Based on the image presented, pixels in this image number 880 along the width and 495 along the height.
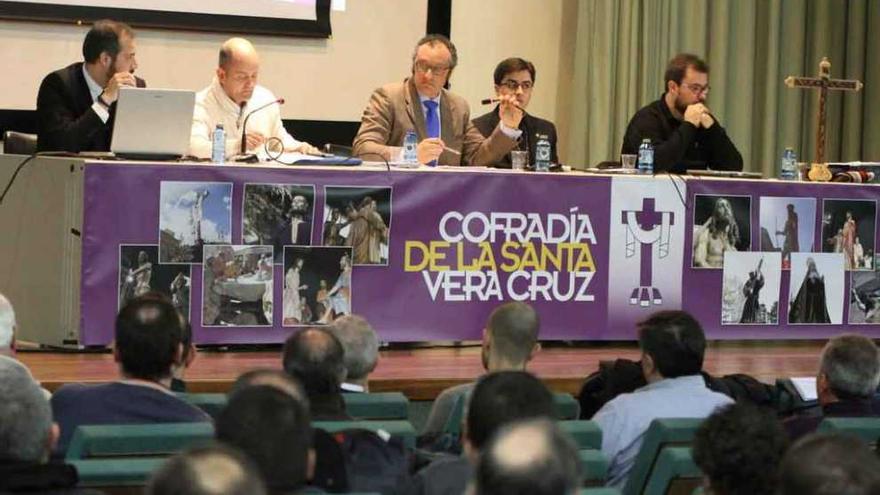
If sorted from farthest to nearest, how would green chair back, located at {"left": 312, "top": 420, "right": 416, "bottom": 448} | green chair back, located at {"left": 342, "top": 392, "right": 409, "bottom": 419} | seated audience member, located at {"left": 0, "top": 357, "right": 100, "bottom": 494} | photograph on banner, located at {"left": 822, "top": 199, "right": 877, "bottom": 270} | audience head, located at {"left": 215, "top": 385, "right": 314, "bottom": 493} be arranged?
photograph on banner, located at {"left": 822, "top": 199, "right": 877, "bottom": 270}, green chair back, located at {"left": 342, "top": 392, "right": 409, "bottom": 419}, green chair back, located at {"left": 312, "top": 420, "right": 416, "bottom": 448}, seated audience member, located at {"left": 0, "top": 357, "right": 100, "bottom": 494}, audience head, located at {"left": 215, "top": 385, "right": 314, "bottom": 493}

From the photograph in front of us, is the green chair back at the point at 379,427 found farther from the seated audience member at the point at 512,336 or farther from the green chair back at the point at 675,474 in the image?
the seated audience member at the point at 512,336

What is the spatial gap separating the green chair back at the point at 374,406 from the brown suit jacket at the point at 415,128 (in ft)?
9.17

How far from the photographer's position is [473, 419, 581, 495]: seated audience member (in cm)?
199

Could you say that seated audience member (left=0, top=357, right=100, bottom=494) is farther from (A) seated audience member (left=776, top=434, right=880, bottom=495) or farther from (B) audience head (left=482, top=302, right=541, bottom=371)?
(B) audience head (left=482, top=302, right=541, bottom=371)

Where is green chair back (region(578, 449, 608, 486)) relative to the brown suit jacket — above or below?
below

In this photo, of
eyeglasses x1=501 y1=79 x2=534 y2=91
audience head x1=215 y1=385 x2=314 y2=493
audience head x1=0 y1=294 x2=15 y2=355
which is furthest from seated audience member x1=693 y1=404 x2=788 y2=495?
eyeglasses x1=501 y1=79 x2=534 y2=91

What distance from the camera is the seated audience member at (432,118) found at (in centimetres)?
666

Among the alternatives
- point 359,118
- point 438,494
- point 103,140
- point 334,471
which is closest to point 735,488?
point 438,494

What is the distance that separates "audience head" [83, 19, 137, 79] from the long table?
1.91 ft

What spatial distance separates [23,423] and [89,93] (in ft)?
11.7

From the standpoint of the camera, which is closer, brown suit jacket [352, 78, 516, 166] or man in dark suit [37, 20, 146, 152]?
man in dark suit [37, 20, 146, 152]

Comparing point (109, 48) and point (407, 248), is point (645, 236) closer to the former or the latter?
point (407, 248)

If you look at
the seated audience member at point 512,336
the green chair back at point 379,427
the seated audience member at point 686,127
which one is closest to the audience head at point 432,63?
the seated audience member at point 686,127

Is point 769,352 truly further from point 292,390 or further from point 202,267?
point 292,390
